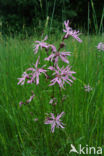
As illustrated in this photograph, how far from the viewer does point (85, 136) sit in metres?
0.83

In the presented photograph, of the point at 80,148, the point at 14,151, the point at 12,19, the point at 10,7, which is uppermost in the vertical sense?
the point at 10,7

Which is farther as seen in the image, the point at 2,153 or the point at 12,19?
the point at 12,19

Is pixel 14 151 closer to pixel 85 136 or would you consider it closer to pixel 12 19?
pixel 85 136

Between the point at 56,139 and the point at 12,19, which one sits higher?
the point at 12,19

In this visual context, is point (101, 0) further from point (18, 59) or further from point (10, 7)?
point (18, 59)

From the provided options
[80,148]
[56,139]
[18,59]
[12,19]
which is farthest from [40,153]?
[12,19]

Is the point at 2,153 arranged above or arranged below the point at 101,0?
below

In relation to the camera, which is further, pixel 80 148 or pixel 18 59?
pixel 18 59

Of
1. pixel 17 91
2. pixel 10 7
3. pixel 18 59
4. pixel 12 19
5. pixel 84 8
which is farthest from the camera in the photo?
pixel 84 8

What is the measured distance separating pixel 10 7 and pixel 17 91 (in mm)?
10338

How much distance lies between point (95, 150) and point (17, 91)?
0.81 meters

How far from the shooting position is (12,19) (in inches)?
374

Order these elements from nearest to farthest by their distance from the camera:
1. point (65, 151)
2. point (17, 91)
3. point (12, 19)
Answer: point (65, 151), point (17, 91), point (12, 19)

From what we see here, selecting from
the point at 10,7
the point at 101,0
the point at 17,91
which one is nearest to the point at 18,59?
the point at 17,91
